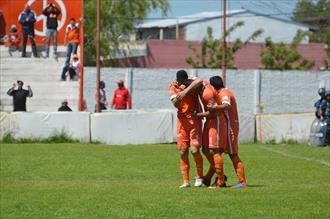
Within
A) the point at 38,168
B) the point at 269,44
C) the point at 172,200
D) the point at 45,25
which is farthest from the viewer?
the point at 269,44

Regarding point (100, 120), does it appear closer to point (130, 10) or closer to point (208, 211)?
point (208, 211)

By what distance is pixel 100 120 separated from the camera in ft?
90.1

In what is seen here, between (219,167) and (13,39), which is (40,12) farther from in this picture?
(219,167)

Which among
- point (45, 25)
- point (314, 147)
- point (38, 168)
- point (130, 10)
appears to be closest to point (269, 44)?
point (130, 10)

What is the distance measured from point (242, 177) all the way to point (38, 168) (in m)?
5.34

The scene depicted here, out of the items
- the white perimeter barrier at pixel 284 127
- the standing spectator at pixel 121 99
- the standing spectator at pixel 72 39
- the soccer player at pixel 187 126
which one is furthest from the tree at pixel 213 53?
the soccer player at pixel 187 126

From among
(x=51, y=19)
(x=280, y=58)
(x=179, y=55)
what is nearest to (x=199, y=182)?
(x=51, y=19)

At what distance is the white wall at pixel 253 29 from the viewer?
71.1m

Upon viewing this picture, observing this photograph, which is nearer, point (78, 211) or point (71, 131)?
point (78, 211)

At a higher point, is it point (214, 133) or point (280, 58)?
point (280, 58)

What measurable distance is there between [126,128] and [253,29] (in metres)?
45.9

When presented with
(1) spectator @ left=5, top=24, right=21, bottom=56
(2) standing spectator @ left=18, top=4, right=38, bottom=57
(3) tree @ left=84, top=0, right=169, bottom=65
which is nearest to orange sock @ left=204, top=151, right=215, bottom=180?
(2) standing spectator @ left=18, top=4, right=38, bottom=57

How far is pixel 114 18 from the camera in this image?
51.5 meters

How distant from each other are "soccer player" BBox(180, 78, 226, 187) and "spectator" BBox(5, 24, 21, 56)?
2184cm
